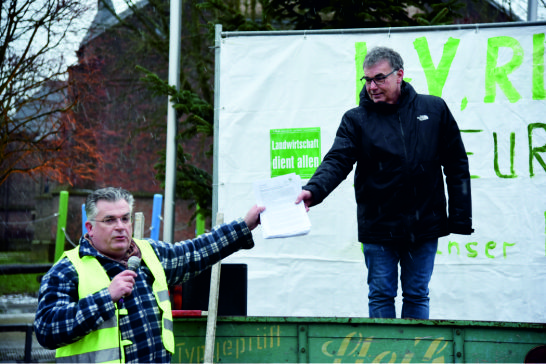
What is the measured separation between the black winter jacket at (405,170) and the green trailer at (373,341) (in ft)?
2.07

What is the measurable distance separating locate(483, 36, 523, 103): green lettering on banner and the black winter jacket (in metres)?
2.10

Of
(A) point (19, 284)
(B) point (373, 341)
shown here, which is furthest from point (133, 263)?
(A) point (19, 284)

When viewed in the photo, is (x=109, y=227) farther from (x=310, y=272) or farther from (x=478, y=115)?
(x=478, y=115)

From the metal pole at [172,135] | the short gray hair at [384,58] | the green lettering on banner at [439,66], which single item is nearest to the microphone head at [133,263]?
the short gray hair at [384,58]

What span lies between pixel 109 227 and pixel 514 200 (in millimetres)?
4285

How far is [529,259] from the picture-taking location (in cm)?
619

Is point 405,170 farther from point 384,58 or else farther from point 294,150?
point 294,150

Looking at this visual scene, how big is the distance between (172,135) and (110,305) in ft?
17.5

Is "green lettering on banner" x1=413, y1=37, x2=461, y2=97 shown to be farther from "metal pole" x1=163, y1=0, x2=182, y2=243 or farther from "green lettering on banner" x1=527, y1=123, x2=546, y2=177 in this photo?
"metal pole" x1=163, y1=0, x2=182, y2=243

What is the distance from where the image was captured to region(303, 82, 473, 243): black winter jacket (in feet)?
14.5

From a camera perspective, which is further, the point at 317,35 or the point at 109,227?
the point at 317,35

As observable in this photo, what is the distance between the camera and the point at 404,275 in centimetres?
454

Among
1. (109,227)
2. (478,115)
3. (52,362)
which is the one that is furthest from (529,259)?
(52,362)

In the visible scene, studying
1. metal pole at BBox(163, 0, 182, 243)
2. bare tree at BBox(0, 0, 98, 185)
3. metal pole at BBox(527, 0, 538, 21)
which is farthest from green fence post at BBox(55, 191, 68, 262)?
metal pole at BBox(527, 0, 538, 21)
